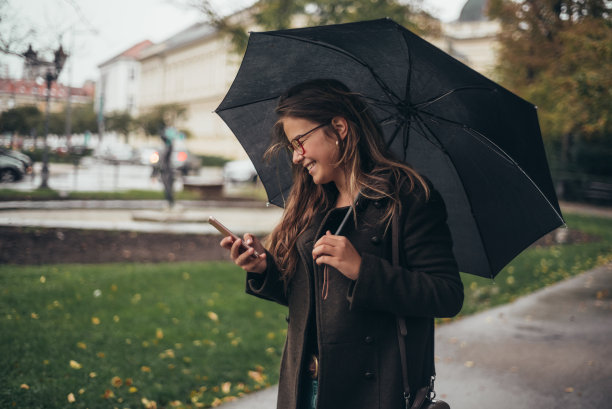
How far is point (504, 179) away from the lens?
8.45ft

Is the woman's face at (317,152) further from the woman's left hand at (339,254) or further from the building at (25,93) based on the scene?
the building at (25,93)

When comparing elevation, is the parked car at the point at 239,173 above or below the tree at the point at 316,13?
below

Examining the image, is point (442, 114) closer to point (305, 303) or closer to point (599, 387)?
point (305, 303)

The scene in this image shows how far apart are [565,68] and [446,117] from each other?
10.4 m

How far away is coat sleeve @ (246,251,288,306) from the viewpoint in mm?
2164

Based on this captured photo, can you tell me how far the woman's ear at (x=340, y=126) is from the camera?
6.85ft

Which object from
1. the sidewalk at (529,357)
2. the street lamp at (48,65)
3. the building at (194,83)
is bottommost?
the sidewalk at (529,357)

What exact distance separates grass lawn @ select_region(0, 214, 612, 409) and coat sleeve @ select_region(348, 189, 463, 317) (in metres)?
2.76

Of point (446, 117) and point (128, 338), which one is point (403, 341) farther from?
point (128, 338)

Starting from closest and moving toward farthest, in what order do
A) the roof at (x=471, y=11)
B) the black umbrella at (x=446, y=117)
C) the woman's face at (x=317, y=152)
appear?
the woman's face at (x=317, y=152) → the black umbrella at (x=446, y=117) → the roof at (x=471, y=11)

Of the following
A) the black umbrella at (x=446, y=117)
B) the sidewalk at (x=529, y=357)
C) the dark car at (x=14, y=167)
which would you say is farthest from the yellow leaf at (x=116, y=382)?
the dark car at (x=14, y=167)

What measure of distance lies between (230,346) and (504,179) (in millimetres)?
3564

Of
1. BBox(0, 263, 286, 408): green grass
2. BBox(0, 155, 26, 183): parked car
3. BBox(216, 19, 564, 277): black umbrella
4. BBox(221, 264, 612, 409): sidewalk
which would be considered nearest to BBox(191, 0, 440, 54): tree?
BBox(0, 155, 26, 183): parked car

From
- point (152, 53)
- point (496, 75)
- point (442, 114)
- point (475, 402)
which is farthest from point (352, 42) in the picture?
point (152, 53)
